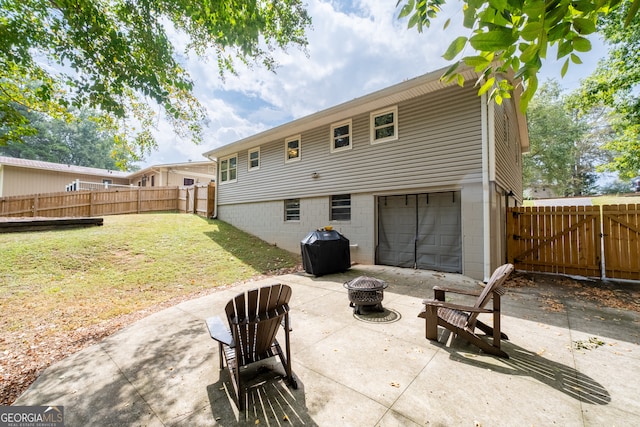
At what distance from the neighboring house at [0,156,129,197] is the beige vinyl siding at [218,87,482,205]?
19835mm

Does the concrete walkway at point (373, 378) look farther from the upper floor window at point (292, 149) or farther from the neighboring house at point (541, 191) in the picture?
the neighboring house at point (541, 191)

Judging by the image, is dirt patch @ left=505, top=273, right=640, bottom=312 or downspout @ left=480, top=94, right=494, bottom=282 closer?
dirt patch @ left=505, top=273, right=640, bottom=312

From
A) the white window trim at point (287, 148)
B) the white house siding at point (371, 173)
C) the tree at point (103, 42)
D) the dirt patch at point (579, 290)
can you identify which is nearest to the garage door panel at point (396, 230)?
the white house siding at point (371, 173)

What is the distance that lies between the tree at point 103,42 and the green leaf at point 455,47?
3.91 m

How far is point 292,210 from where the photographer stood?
1031 centimetres

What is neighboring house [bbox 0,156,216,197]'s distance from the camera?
16750 millimetres

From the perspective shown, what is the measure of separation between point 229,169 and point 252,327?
12.3 meters

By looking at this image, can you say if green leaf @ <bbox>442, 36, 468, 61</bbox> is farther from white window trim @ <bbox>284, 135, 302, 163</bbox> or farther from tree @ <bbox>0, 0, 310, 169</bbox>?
white window trim @ <bbox>284, 135, 302, 163</bbox>

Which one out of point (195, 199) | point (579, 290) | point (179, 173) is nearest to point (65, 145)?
point (179, 173)

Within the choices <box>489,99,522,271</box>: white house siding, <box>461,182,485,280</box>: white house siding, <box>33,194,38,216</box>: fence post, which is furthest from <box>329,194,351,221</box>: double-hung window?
<box>33,194,38,216</box>: fence post

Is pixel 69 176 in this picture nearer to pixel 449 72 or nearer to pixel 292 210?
pixel 292 210

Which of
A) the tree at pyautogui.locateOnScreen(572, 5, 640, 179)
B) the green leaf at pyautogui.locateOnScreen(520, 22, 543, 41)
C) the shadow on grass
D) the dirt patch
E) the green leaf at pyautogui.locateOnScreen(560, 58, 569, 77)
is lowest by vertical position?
the dirt patch

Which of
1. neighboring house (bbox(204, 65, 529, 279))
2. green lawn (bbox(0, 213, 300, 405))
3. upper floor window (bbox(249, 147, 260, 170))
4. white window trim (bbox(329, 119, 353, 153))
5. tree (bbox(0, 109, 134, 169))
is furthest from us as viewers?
tree (bbox(0, 109, 134, 169))

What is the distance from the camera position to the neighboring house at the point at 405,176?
19.9 ft
